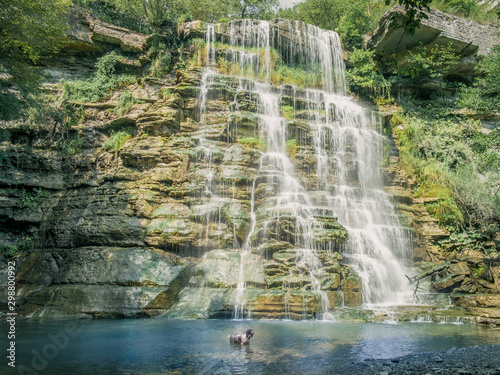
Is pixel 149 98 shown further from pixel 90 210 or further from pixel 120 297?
pixel 120 297

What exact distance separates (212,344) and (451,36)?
21.8 m

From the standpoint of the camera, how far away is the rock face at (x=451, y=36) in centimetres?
1911

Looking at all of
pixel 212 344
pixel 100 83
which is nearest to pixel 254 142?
pixel 100 83

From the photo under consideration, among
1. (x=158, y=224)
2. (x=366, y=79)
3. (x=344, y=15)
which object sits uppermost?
(x=344, y=15)

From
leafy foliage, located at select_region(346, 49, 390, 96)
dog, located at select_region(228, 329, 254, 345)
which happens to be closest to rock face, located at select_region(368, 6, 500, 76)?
leafy foliage, located at select_region(346, 49, 390, 96)

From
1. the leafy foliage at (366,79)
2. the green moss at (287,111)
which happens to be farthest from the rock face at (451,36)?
the green moss at (287,111)

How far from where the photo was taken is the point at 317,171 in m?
15.7

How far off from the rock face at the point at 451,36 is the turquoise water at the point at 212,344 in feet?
57.8

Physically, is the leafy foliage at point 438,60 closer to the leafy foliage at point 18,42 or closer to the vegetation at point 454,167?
the vegetation at point 454,167

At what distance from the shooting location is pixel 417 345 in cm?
619

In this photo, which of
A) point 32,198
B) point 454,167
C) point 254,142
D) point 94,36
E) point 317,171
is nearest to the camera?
point 32,198

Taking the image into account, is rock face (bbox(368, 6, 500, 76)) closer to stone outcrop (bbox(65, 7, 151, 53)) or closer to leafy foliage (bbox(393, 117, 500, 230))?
leafy foliage (bbox(393, 117, 500, 230))

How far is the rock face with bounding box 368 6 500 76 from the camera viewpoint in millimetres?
19109

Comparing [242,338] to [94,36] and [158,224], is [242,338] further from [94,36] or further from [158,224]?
[94,36]
